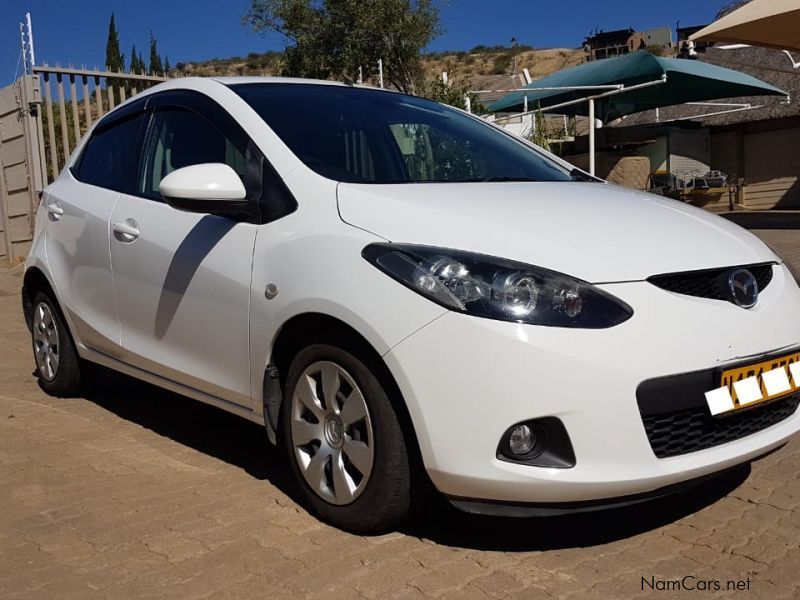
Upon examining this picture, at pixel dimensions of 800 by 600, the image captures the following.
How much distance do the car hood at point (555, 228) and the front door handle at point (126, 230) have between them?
1290mm

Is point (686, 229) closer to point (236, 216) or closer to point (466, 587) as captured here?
point (466, 587)

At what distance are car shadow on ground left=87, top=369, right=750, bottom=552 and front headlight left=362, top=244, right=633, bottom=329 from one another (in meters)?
0.72

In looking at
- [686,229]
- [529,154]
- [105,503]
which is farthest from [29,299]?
[686,229]

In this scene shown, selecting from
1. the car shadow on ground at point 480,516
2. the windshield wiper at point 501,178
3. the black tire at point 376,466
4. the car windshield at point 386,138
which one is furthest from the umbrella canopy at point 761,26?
the black tire at point 376,466

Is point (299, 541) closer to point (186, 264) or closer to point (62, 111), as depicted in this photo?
point (186, 264)

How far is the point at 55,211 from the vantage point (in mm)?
4602

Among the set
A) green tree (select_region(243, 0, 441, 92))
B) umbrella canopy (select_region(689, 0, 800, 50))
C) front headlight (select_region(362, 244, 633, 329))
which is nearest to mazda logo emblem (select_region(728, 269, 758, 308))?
front headlight (select_region(362, 244, 633, 329))

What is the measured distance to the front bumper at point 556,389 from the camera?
2436 mm

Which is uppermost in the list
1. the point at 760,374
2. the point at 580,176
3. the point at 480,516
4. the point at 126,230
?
the point at 580,176

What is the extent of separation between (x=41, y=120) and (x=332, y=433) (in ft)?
27.9

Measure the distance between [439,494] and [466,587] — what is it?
1.06 feet

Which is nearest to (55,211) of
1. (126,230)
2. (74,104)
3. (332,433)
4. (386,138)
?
(126,230)

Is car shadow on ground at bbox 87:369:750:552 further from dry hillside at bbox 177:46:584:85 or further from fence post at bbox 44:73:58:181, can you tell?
dry hillside at bbox 177:46:584:85

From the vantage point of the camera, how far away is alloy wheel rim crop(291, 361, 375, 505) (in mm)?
2789
